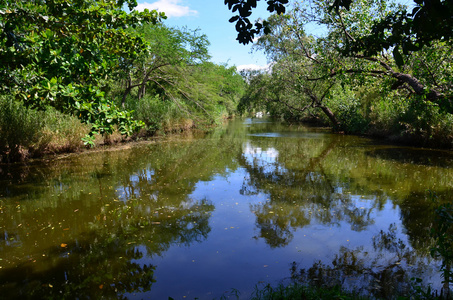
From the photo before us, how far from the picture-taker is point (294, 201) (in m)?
7.77

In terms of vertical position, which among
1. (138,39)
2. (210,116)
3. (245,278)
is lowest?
(245,278)

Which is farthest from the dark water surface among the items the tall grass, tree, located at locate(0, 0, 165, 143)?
tree, located at locate(0, 0, 165, 143)

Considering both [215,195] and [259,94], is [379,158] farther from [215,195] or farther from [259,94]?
[259,94]

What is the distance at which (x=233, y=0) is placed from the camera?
3.49 m

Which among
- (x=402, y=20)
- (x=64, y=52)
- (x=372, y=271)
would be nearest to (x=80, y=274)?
(x=372, y=271)

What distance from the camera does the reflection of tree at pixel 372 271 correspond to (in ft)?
13.3

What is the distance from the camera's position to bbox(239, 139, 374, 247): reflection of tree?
629 cm

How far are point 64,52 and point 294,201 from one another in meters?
6.48

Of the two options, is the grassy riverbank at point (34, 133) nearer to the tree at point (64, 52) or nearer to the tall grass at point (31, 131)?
the tall grass at point (31, 131)

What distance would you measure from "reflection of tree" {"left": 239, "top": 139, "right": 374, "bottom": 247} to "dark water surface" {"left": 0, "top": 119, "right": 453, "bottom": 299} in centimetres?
3

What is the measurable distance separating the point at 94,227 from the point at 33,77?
4148mm

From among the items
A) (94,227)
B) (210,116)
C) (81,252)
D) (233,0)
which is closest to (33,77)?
(94,227)

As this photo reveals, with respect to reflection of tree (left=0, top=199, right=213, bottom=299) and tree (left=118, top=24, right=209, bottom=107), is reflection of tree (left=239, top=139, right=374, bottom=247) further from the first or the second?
tree (left=118, top=24, right=209, bottom=107)

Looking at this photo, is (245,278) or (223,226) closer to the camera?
(245,278)
